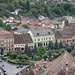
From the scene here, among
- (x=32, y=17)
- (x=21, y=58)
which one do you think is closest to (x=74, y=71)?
(x=21, y=58)

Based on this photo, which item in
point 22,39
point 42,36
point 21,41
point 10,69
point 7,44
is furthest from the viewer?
point 42,36

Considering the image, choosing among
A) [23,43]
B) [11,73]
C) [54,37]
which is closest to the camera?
[11,73]

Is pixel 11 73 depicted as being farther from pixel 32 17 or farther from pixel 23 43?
pixel 32 17

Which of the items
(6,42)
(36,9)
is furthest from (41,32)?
(36,9)

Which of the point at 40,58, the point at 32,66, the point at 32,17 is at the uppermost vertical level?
the point at 32,66

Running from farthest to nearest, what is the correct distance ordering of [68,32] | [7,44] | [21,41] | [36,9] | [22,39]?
[36,9], [68,32], [22,39], [21,41], [7,44]

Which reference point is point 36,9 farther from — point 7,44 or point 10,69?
point 10,69

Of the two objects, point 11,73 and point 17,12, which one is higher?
point 11,73

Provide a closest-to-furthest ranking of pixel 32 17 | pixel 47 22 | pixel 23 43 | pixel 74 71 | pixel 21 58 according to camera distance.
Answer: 1. pixel 74 71
2. pixel 21 58
3. pixel 23 43
4. pixel 47 22
5. pixel 32 17
